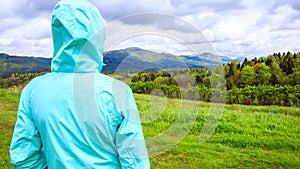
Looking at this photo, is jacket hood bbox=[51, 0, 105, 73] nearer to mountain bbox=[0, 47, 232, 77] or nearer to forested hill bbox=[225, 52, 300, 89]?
mountain bbox=[0, 47, 232, 77]

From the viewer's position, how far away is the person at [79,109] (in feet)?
5.78

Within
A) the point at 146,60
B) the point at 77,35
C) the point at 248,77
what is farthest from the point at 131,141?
the point at 248,77

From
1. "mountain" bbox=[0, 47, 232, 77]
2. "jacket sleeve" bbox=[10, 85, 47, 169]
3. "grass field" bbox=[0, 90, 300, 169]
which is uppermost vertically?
"mountain" bbox=[0, 47, 232, 77]

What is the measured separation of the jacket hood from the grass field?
2.43m

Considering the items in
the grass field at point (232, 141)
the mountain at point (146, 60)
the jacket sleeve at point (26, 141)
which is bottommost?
the grass field at point (232, 141)

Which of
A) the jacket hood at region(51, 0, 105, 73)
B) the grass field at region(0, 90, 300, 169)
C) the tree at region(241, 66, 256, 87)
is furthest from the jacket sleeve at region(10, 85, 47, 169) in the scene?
the tree at region(241, 66, 256, 87)

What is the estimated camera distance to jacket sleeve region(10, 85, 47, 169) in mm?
1998

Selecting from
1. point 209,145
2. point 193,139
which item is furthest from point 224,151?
point 193,139

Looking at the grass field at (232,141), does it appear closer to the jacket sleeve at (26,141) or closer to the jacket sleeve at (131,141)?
the jacket sleeve at (26,141)

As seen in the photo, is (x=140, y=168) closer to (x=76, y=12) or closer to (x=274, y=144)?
(x=76, y=12)

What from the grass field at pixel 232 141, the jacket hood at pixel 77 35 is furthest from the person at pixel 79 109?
the grass field at pixel 232 141

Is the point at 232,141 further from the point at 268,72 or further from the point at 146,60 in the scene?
the point at 268,72

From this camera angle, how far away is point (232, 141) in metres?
6.89

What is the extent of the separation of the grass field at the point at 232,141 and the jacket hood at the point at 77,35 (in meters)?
2.43
